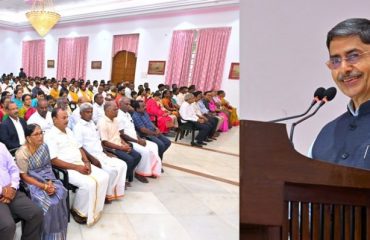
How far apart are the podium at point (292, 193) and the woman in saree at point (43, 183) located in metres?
2.31

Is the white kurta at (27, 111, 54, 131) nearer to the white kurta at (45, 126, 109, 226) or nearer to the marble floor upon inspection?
the white kurta at (45, 126, 109, 226)

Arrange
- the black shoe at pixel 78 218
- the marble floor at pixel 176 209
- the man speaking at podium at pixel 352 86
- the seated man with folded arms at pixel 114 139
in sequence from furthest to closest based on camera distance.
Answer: the seated man with folded arms at pixel 114 139, the black shoe at pixel 78 218, the marble floor at pixel 176 209, the man speaking at podium at pixel 352 86

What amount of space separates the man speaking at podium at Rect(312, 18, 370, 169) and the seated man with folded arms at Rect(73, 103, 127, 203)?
2.89 metres

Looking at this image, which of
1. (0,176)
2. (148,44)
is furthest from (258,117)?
(148,44)

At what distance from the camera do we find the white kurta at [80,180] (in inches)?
119

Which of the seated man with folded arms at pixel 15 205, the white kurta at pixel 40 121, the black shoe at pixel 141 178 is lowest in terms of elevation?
the black shoe at pixel 141 178

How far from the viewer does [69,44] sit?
13.9 m

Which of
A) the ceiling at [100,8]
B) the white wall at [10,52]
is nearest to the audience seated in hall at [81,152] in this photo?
the ceiling at [100,8]

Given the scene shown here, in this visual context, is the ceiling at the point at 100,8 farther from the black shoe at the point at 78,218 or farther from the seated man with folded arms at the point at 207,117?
the black shoe at the point at 78,218

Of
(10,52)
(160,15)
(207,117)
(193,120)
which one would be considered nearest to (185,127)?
(193,120)

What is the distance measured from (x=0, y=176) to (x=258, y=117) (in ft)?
5.98

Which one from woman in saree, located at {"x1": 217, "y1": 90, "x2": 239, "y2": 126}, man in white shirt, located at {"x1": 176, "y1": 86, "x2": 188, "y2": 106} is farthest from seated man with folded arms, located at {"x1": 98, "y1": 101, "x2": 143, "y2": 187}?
woman in saree, located at {"x1": 217, "y1": 90, "x2": 239, "y2": 126}

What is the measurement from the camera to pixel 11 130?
365 centimetres

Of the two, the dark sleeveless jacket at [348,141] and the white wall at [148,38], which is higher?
the white wall at [148,38]
